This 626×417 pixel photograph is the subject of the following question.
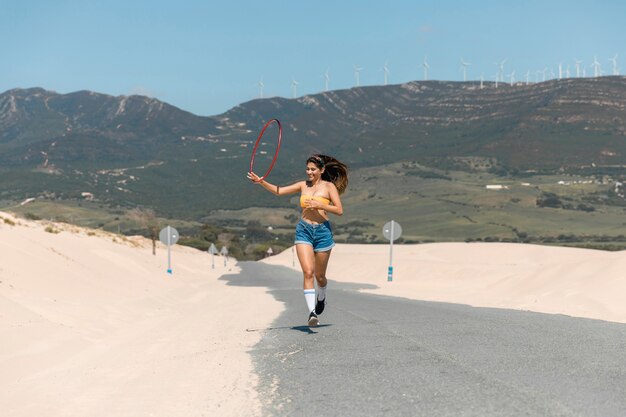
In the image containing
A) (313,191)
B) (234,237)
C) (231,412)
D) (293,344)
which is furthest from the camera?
(234,237)

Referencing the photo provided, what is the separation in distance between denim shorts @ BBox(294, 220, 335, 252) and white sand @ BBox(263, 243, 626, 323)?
20.5 feet

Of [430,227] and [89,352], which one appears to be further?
[430,227]

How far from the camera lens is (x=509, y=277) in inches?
1190

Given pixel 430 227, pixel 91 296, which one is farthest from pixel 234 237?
pixel 91 296

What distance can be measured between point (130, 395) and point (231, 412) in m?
1.22

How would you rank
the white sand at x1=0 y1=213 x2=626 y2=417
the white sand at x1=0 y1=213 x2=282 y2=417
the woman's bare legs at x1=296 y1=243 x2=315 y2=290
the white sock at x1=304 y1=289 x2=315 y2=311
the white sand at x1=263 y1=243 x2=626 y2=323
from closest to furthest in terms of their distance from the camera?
the white sand at x1=0 y1=213 x2=282 y2=417, the white sand at x1=0 y1=213 x2=626 y2=417, the woman's bare legs at x1=296 y1=243 x2=315 y2=290, the white sock at x1=304 y1=289 x2=315 y2=311, the white sand at x1=263 y1=243 x2=626 y2=323

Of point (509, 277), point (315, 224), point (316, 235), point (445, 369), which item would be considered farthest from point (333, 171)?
point (509, 277)

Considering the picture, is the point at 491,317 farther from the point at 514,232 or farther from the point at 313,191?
the point at 514,232

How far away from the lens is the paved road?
5.98 metres

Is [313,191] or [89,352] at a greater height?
[313,191]

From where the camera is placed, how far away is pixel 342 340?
9.79 metres

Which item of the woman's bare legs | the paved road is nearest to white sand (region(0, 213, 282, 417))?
the paved road

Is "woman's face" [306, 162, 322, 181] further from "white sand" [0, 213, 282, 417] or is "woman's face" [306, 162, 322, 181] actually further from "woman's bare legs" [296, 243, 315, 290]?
"white sand" [0, 213, 282, 417]

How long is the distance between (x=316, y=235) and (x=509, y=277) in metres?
20.4
